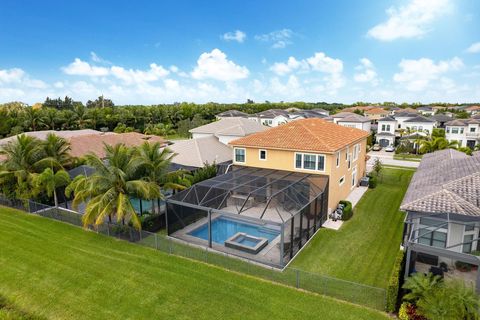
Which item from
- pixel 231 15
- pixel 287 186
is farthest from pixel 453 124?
pixel 287 186

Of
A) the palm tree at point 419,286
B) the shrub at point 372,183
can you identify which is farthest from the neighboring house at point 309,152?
the palm tree at point 419,286

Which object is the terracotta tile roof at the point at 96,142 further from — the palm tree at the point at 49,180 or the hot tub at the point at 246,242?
the hot tub at the point at 246,242

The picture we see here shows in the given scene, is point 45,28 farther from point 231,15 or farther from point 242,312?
point 242,312

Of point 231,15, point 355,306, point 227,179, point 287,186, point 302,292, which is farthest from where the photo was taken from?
point 231,15

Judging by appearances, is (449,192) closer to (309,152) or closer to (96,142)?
(309,152)

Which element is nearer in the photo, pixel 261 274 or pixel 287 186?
pixel 261 274

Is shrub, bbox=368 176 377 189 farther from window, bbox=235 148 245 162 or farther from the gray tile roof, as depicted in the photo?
window, bbox=235 148 245 162
